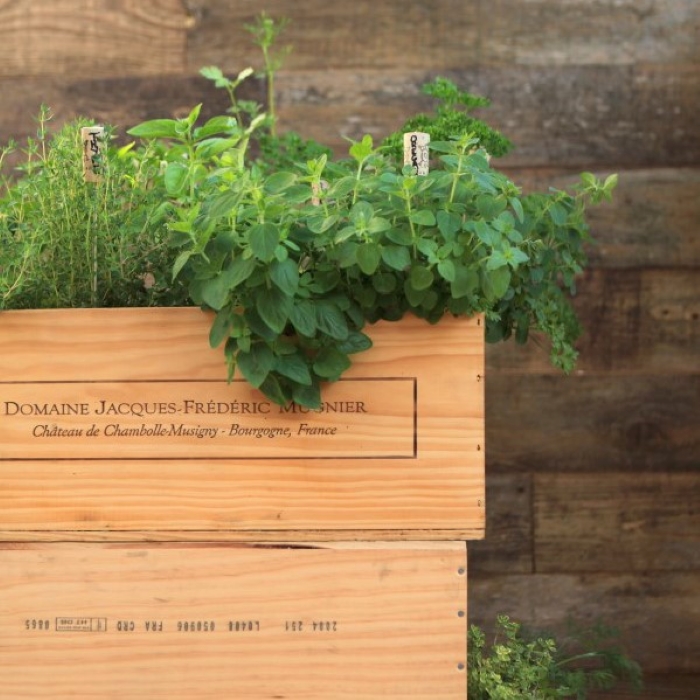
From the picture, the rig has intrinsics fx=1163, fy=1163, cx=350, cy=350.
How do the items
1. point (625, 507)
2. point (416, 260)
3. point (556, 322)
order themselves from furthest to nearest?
1. point (625, 507)
2. point (556, 322)
3. point (416, 260)

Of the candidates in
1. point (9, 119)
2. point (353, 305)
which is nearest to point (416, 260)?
point (353, 305)

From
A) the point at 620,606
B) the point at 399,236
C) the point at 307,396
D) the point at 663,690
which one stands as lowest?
the point at 663,690

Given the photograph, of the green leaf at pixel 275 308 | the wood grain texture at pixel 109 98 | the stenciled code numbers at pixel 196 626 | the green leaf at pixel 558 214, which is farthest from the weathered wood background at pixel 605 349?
the green leaf at pixel 275 308

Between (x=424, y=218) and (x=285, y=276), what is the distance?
19 cm

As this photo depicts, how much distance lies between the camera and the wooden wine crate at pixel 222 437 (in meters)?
1.55

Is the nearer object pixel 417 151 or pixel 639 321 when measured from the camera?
pixel 417 151

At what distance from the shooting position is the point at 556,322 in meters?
1.92

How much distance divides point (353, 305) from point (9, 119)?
4.54 feet

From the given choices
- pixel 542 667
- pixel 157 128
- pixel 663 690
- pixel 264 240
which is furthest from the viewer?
pixel 663 690

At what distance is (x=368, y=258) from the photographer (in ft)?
4.67

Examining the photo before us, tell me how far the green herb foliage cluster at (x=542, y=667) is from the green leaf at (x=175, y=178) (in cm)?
86

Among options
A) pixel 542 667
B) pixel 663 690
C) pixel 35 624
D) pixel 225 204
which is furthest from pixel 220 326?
pixel 663 690

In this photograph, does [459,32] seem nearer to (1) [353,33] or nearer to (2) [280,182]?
(1) [353,33]

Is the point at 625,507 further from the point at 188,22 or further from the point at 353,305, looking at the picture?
the point at 188,22
